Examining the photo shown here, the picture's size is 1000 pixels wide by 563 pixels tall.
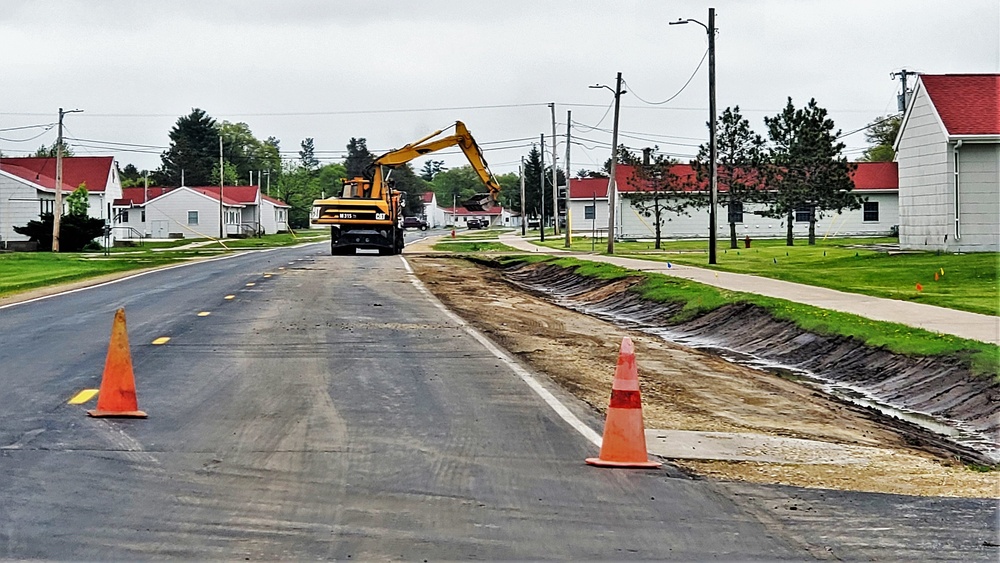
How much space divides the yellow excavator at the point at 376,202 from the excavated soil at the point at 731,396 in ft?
74.1

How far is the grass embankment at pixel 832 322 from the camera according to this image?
1467cm

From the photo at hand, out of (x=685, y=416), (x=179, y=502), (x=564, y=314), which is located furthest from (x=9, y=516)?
(x=564, y=314)

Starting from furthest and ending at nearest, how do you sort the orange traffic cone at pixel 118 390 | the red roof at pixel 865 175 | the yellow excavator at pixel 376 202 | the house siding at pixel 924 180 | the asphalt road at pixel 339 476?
the red roof at pixel 865 175, the yellow excavator at pixel 376 202, the house siding at pixel 924 180, the orange traffic cone at pixel 118 390, the asphalt road at pixel 339 476

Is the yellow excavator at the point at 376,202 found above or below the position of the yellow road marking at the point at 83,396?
above

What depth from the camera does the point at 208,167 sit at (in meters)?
152

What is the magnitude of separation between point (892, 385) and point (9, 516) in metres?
10.9

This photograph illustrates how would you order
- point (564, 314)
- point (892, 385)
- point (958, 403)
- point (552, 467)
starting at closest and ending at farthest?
point (552, 467)
point (958, 403)
point (892, 385)
point (564, 314)

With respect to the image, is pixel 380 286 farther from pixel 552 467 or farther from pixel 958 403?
pixel 552 467

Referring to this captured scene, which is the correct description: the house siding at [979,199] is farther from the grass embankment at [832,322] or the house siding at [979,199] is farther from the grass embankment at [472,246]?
the grass embankment at [472,246]

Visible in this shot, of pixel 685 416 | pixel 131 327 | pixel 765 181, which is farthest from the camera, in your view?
pixel 765 181

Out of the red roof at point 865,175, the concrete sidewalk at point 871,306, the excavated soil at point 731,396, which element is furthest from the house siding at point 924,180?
the red roof at point 865,175

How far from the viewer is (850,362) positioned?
16766 mm

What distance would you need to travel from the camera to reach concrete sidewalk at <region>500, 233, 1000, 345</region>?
1703 cm

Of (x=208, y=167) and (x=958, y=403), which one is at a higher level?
(x=208, y=167)
